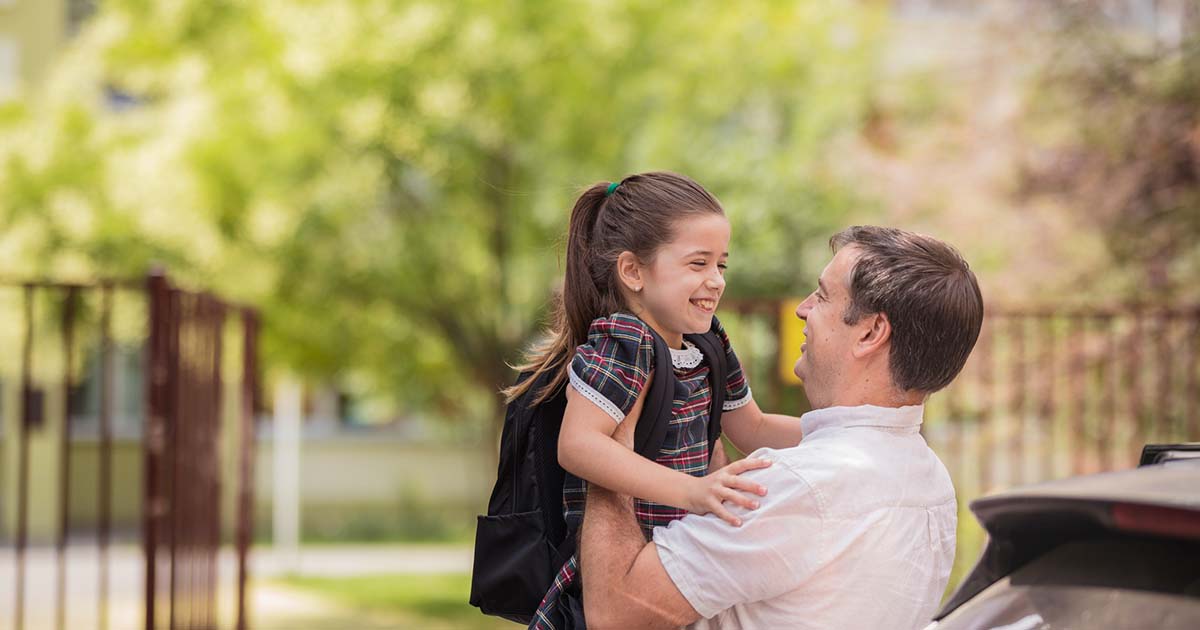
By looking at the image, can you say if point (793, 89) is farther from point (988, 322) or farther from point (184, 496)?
point (184, 496)

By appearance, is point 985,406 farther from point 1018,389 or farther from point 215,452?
point 215,452

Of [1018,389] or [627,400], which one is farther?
[1018,389]

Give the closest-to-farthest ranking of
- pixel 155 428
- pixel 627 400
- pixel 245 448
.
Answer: pixel 627 400 < pixel 155 428 < pixel 245 448

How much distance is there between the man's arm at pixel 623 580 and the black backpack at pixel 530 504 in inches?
5.2

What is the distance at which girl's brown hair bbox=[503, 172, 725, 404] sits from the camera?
2736 mm

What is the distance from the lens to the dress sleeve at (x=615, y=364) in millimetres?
2520

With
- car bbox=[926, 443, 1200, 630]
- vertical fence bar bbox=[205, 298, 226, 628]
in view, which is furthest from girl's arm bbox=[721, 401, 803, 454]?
vertical fence bar bbox=[205, 298, 226, 628]

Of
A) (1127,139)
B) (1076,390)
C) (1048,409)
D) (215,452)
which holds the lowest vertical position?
(215,452)

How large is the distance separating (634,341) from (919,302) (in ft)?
1.75

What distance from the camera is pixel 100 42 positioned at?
1492cm

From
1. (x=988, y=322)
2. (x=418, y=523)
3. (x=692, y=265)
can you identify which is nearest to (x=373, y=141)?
(x=988, y=322)

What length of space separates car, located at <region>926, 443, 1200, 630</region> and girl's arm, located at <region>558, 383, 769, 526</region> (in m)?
0.42

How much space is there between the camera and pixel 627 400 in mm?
2535

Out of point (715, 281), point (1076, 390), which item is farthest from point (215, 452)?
point (1076, 390)
